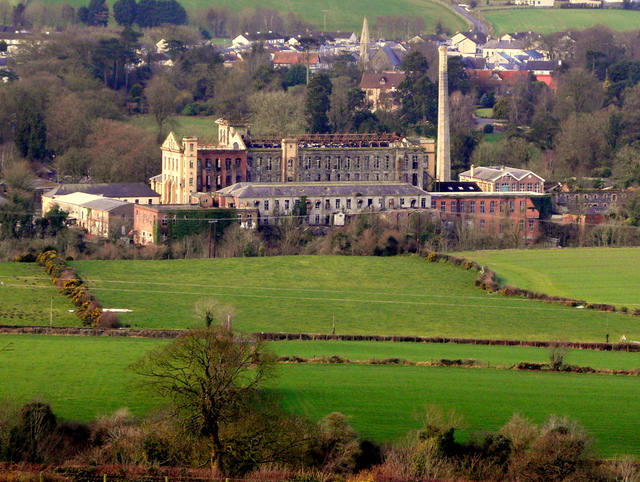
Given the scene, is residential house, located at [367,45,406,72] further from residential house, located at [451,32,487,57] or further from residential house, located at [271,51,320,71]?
residential house, located at [451,32,487,57]

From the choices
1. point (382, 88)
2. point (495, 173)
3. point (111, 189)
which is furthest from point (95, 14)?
point (495, 173)

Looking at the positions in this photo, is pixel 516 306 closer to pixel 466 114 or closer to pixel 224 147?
pixel 224 147

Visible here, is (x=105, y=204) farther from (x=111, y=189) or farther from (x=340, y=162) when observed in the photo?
(x=340, y=162)

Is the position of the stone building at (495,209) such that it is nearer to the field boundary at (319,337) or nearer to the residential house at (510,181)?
the residential house at (510,181)

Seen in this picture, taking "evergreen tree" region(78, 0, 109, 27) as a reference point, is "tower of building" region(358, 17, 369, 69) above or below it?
below

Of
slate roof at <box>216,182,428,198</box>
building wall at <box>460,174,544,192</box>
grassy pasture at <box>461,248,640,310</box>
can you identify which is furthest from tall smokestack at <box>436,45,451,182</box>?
grassy pasture at <box>461,248,640,310</box>

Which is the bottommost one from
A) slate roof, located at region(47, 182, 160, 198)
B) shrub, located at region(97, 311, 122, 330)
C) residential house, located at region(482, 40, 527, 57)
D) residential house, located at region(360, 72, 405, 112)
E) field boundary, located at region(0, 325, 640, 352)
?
field boundary, located at region(0, 325, 640, 352)

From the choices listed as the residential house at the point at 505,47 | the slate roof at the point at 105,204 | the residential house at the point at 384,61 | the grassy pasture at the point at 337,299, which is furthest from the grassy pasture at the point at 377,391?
the residential house at the point at 505,47
